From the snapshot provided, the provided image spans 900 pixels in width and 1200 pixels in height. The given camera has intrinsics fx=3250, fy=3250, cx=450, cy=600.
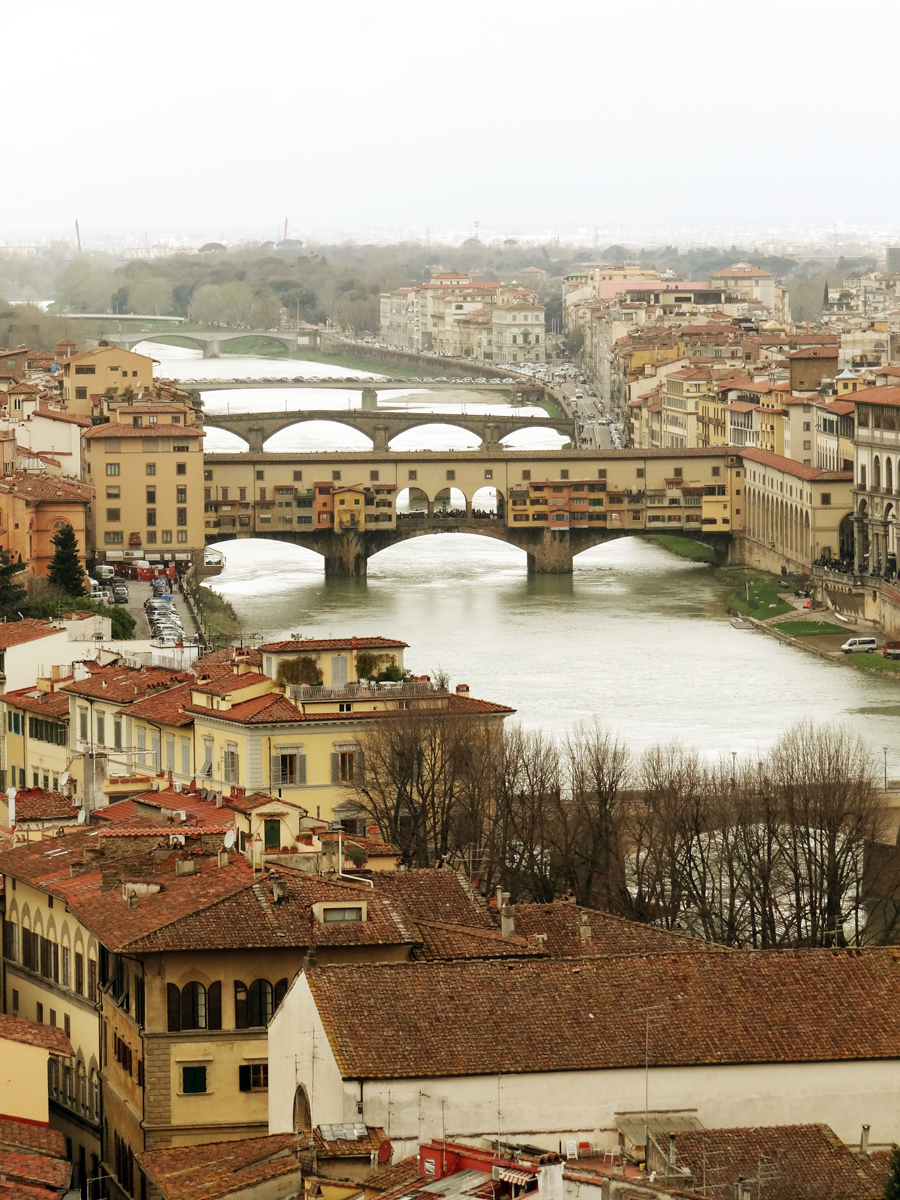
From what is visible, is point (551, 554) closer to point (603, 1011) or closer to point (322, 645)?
point (322, 645)

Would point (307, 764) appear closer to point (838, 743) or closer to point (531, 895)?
point (531, 895)

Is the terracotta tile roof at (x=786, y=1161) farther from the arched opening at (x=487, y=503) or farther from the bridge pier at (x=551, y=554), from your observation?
the arched opening at (x=487, y=503)

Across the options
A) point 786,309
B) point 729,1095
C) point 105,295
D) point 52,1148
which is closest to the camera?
point 729,1095

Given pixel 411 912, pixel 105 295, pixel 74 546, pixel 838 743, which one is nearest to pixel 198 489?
pixel 74 546

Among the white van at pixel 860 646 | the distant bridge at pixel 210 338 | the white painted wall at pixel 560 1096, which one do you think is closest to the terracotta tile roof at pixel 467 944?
the white painted wall at pixel 560 1096

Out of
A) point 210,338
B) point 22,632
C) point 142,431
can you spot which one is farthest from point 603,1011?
point 210,338

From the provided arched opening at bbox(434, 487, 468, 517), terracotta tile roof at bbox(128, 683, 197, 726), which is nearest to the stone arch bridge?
arched opening at bbox(434, 487, 468, 517)

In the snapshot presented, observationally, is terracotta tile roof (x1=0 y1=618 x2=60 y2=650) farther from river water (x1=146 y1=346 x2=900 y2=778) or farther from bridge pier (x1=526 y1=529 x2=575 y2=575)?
bridge pier (x1=526 y1=529 x2=575 y2=575)
